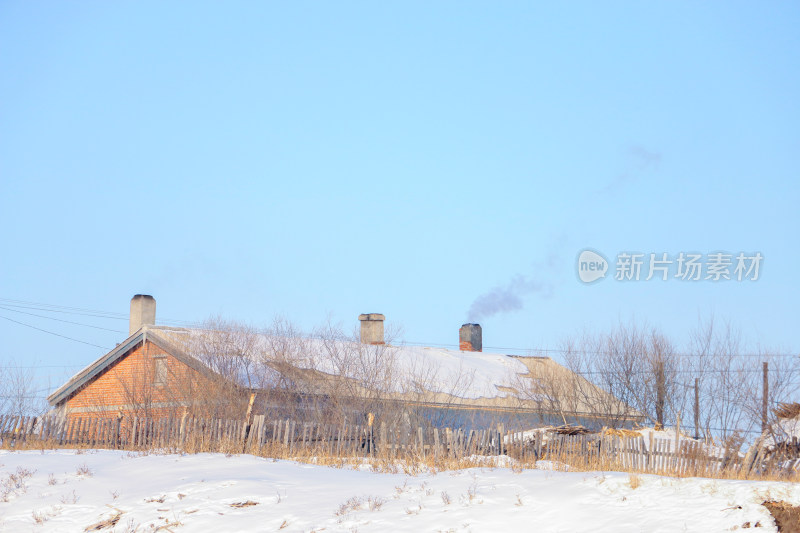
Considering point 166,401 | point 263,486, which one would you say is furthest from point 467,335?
point 263,486

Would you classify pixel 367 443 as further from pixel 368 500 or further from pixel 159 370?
pixel 159 370

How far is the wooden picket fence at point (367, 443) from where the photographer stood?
16.7m

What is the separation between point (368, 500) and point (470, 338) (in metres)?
29.0

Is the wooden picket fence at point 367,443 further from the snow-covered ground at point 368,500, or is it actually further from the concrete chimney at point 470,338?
the concrete chimney at point 470,338

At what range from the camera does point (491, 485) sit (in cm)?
1107

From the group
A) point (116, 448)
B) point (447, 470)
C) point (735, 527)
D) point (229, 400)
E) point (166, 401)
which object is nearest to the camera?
point (735, 527)

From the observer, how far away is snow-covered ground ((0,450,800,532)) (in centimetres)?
912

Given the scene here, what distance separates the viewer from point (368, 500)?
424 inches

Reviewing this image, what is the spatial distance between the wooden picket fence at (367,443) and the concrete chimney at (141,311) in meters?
9.61

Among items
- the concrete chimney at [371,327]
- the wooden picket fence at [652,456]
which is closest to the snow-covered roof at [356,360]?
the concrete chimney at [371,327]

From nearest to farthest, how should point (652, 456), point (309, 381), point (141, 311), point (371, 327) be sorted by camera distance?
point (652, 456) < point (309, 381) < point (141, 311) < point (371, 327)

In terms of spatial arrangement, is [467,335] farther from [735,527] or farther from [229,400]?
[735,527]

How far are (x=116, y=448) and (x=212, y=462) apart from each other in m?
7.03

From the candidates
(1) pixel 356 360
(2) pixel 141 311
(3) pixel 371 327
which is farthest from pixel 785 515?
(2) pixel 141 311
